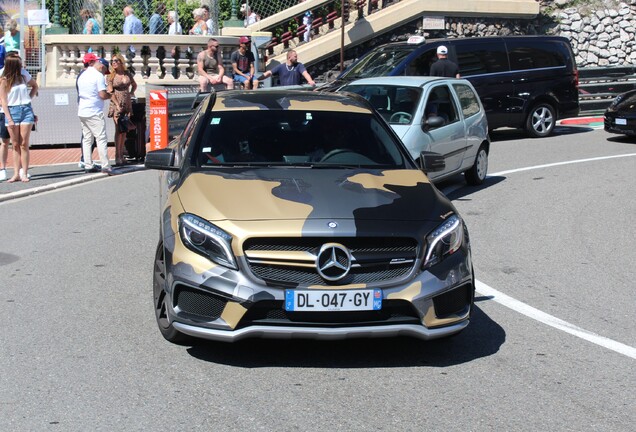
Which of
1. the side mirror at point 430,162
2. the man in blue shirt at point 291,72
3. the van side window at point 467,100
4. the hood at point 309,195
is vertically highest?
the man in blue shirt at point 291,72

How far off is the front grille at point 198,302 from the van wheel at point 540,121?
15.3 metres

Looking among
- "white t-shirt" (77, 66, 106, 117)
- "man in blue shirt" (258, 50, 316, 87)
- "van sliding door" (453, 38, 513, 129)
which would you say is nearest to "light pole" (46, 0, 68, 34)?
"man in blue shirt" (258, 50, 316, 87)

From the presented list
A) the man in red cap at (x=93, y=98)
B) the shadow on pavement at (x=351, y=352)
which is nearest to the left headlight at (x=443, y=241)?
the shadow on pavement at (x=351, y=352)

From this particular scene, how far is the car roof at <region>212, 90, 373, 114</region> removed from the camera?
806 cm

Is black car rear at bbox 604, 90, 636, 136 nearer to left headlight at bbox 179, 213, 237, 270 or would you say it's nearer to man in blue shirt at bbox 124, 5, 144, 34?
man in blue shirt at bbox 124, 5, 144, 34

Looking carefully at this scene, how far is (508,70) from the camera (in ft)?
66.7

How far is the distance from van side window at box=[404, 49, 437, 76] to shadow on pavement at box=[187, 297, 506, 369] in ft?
44.0

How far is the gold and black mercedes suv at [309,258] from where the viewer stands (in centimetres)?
604

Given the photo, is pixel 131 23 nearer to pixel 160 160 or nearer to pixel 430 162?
pixel 160 160

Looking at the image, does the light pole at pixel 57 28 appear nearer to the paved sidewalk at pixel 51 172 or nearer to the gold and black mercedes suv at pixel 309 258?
the paved sidewalk at pixel 51 172

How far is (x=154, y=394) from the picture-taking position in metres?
5.78

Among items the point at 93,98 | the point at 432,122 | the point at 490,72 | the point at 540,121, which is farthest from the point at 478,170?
the point at 540,121

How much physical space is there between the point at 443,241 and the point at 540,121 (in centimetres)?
1494

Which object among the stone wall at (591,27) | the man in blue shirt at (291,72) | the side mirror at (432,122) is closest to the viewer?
the side mirror at (432,122)
